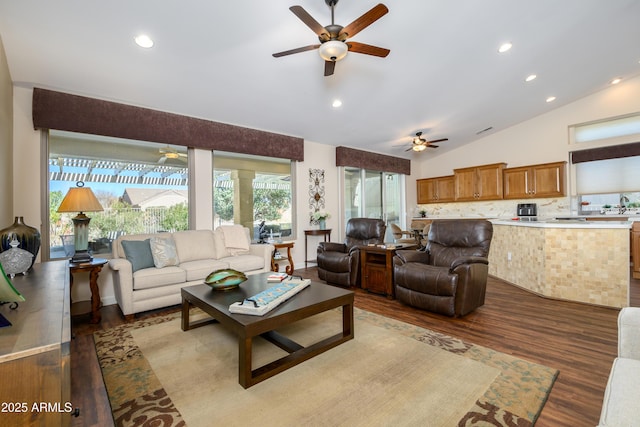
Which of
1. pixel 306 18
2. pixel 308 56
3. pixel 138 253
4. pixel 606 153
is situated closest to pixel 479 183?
pixel 606 153

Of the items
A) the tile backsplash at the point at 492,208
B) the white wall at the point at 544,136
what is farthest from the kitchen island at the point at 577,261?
the white wall at the point at 544,136

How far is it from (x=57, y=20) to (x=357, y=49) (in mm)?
2582

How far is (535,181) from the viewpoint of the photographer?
6.29 meters

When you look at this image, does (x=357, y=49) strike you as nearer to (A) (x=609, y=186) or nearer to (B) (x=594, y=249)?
(B) (x=594, y=249)

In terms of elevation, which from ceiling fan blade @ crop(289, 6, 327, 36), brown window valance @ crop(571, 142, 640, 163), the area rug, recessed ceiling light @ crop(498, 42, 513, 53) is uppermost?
recessed ceiling light @ crop(498, 42, 513, 53)

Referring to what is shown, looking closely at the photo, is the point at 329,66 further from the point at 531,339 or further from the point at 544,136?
the point at 544,136

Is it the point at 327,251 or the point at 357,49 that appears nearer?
the point at 357,49

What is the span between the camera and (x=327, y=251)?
15.0 feet

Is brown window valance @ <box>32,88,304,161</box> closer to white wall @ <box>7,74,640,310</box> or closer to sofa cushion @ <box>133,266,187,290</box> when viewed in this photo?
white wall @ <box>7,74,640,310</box>

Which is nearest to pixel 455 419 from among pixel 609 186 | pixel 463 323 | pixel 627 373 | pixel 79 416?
pixel 627 373

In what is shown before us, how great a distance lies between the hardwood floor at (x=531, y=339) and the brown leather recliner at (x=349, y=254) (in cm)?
32

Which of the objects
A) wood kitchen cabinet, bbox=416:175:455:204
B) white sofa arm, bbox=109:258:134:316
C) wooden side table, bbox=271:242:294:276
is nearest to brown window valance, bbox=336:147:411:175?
wood kitchen cabinet, bbox=416:175:455:204

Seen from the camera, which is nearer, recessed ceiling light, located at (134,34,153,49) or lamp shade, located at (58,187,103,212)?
recessed ceiling light, located at (134,34,153,49)

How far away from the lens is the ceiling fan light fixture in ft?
8.19
